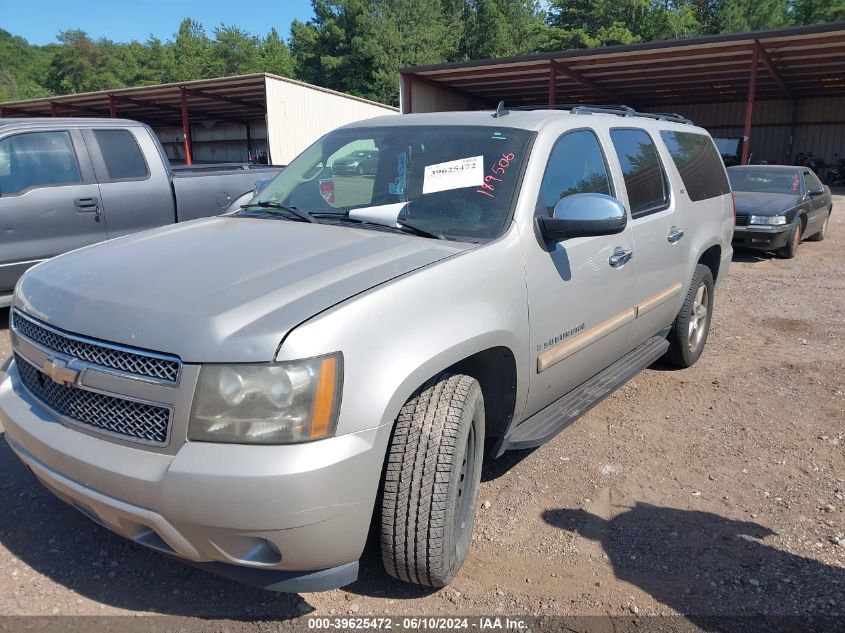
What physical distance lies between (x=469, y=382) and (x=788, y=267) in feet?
30.8

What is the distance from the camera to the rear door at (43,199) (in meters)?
6.05

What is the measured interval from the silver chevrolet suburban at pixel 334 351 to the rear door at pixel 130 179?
12.2 ft

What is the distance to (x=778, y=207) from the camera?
35.1ft

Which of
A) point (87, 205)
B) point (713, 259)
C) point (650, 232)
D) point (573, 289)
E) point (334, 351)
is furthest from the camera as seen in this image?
point (87, 205)

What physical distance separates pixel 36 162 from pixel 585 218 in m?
5.62

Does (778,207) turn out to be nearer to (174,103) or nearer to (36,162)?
(36,162)

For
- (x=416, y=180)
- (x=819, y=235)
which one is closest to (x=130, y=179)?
(x=416, y=180)

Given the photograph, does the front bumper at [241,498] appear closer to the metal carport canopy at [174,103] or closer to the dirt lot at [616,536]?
the dirt lot at [616,536]

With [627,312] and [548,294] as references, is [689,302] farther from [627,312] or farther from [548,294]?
[548,294]

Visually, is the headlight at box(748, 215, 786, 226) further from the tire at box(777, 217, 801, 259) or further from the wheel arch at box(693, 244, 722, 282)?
the wheel arch at box(693, 244, 722, 282)

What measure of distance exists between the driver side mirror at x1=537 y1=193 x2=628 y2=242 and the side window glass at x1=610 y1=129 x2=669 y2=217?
3.27 feet

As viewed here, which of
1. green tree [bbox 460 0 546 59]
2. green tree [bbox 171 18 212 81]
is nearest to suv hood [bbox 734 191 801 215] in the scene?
green tree [bbox 460 0 546 59]

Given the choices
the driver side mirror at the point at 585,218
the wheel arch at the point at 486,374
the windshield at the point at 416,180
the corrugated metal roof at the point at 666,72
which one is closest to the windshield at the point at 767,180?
the corrugated metal roof at the point at 666,72

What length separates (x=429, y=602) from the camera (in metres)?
2.61
